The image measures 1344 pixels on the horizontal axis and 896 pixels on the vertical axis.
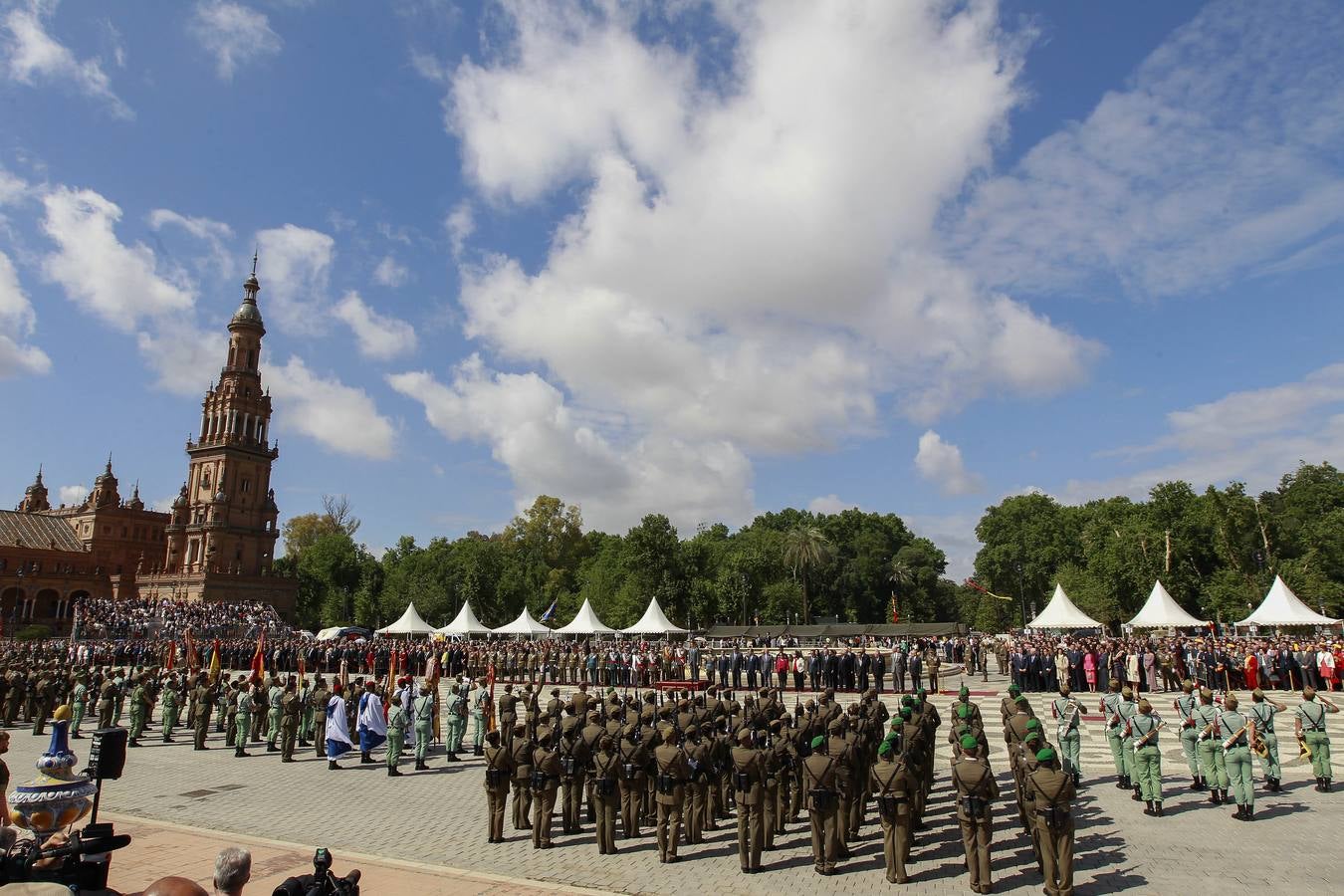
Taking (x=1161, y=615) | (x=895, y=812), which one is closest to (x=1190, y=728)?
(x=895, y=812)

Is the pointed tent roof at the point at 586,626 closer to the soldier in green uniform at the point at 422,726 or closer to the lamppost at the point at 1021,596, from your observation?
the soldier in green uniform at the point at 422,726

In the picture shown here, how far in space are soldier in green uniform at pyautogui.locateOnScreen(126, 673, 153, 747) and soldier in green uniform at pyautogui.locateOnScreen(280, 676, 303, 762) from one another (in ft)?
15.1

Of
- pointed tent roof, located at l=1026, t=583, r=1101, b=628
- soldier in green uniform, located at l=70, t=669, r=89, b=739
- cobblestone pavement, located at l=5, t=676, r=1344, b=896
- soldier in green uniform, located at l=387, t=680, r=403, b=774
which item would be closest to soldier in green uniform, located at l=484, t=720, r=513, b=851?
cobblestone pavement, located at l=5, t=676, r=1344, b=896

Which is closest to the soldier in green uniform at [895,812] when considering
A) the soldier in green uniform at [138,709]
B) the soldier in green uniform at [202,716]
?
the soldier in green uniform at [202,716]

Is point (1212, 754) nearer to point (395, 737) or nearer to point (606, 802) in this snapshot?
point (606, 802)

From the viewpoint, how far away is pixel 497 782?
11.5 metres

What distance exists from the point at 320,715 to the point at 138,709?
5.43 m

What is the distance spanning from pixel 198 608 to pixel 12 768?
5225 cm

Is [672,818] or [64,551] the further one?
[64,551]

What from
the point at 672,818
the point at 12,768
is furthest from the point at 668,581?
the point at 672,818

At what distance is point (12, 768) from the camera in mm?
16938

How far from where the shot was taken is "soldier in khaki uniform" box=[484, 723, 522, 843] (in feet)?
37.3

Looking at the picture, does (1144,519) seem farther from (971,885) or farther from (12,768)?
(12,768)

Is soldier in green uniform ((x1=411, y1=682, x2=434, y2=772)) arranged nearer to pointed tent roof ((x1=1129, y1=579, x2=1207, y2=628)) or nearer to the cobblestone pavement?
the cobblestone pavement
